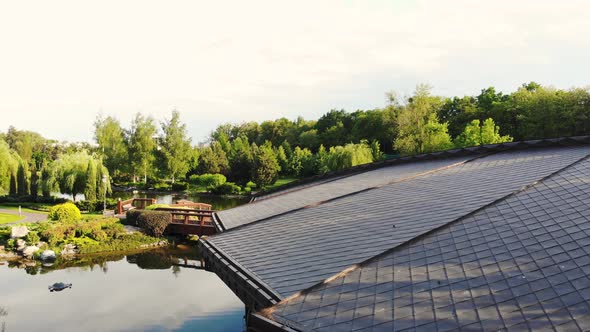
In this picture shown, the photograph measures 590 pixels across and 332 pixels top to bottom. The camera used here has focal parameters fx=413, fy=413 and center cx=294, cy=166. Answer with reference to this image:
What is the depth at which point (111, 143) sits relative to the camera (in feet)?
173

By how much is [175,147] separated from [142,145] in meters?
3.92

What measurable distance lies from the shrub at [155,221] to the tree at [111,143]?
3043cm

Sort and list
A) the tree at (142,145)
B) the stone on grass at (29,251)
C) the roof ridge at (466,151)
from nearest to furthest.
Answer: the roof ridge at (466,151), the stone on grass at (29,251), the tree at (142,145)

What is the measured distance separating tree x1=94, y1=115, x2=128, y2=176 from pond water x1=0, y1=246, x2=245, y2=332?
33421 millimetres

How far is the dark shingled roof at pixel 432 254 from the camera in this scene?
4.34m

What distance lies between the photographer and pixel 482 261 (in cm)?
520

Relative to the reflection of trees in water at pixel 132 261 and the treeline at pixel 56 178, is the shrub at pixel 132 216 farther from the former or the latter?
the treeline at pixel 56 178

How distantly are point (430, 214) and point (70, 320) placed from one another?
39.1 feet

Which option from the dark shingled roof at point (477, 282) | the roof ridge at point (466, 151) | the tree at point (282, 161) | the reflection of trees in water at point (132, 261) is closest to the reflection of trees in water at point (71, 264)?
the reflection of trees in water at point (132, 261)

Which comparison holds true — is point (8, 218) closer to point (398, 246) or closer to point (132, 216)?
point (132, 216)

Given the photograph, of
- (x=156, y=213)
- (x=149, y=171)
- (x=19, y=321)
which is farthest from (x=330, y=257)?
(x=149, y=171)

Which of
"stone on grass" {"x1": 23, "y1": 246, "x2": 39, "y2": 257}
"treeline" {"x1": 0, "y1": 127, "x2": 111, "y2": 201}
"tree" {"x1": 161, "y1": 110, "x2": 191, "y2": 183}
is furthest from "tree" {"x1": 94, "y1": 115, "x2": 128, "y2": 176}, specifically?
"stone on grass" {"x1": 23, "y1": 246, "x2": 39, "y2": 257}

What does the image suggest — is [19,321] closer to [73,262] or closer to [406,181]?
[73,262]

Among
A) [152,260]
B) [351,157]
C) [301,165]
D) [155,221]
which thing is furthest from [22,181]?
[301,165]
